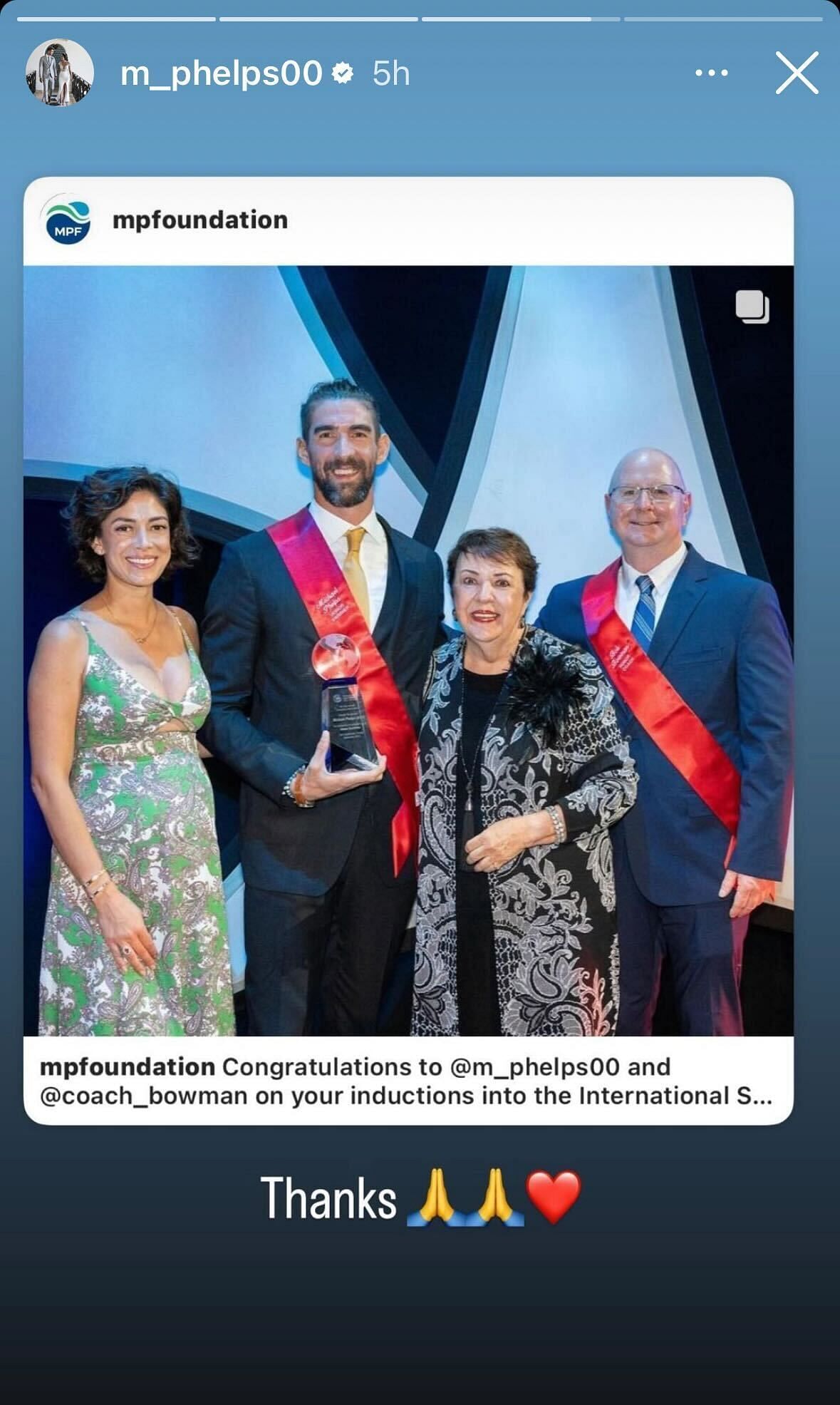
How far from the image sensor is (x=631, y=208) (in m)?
2.24

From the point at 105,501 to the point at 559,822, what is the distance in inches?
34.9

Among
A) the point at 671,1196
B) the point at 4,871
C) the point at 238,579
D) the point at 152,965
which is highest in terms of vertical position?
the point at 238,579

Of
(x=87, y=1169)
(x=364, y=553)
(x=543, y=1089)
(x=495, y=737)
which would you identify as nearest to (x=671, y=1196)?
(x=543, y=1089)

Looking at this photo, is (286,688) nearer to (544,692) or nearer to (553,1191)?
(544,692)

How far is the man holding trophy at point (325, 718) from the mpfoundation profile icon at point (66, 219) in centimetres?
47

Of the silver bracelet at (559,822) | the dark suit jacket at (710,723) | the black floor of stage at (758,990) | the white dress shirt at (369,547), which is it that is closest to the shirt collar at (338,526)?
the white dress shirt at (369,547)

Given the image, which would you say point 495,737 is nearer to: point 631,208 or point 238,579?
point 238,579

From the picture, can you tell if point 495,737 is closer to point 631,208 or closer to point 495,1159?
point 495,1159

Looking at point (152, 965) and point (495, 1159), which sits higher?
point (152, 965)

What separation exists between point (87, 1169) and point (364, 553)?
107cm

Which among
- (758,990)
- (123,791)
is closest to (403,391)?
(123,791)
